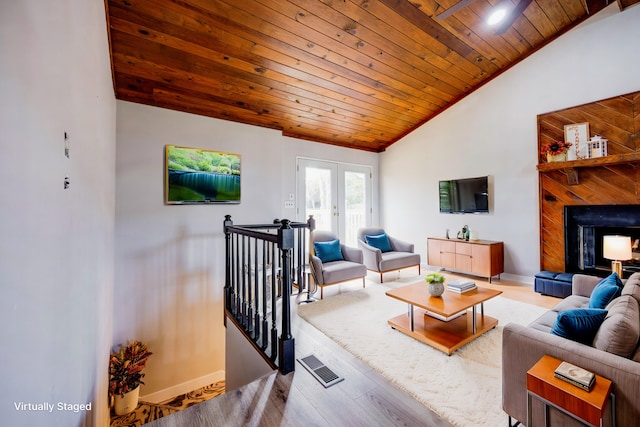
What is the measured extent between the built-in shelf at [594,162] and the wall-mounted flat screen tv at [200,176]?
4454 millimetres

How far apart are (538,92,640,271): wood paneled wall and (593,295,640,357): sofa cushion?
9.71 feet

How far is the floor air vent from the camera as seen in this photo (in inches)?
70.1

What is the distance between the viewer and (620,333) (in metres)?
1.28

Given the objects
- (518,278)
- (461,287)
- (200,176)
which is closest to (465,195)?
(518,278)

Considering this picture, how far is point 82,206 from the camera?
1361 mm

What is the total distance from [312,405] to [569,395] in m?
1.24

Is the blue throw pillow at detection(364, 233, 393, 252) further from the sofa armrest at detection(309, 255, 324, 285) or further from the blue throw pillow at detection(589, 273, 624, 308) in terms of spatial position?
the blue throw pillow at detection(589, 273, 624, 308)

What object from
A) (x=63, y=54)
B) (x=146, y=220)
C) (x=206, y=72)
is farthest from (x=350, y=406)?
(x=206, y=72)

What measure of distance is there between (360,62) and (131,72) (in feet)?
8.62

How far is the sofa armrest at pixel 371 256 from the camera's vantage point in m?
4.26

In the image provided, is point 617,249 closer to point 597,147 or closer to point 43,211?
point 597,147

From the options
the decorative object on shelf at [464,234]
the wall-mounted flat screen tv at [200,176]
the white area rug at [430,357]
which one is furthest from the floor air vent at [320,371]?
the decorative object on shelf at [464,234]

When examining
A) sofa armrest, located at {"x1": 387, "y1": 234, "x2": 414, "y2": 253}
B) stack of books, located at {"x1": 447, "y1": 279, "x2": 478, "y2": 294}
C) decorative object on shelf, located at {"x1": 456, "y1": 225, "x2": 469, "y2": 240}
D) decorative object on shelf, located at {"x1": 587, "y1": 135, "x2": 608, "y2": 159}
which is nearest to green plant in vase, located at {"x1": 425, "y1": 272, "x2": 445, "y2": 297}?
stack of books, located at {"x1": 447, "y1": 279, "x2": 478, "y2": 294}

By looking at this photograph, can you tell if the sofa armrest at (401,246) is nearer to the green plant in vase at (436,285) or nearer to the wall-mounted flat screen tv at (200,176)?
the green plant in vase at (436,285)
